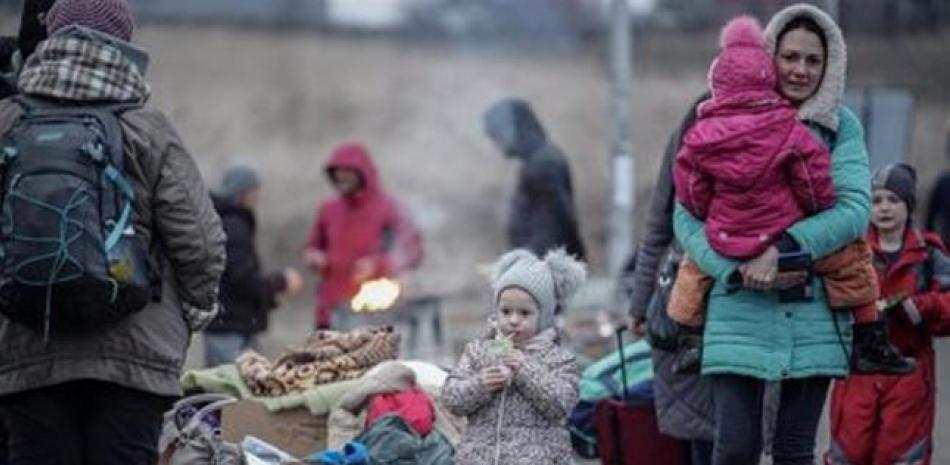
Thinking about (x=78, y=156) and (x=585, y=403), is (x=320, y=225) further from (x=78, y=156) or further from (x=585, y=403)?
(x=78, y=156)

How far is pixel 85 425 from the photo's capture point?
782 centimetres

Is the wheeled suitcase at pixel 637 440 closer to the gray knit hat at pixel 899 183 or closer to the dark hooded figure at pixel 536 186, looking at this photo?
the gray knit hat at pixel 899 183

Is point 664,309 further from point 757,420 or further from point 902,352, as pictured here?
point 902,352

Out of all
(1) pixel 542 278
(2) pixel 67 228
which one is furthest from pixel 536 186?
(2) pixel 67 228

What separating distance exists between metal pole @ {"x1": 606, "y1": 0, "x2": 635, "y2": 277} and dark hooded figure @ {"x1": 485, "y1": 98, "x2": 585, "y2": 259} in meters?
4.10

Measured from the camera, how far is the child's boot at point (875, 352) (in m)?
8.98

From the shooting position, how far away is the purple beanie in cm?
801

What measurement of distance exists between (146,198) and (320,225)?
855 cm

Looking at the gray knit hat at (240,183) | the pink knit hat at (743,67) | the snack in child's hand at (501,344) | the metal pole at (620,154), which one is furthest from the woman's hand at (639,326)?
the metal pole at (620,154)

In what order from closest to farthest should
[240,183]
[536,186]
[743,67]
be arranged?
[743,67] → [536,186] → [240,183]

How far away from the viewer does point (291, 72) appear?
36.2 metres

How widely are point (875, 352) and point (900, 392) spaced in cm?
127

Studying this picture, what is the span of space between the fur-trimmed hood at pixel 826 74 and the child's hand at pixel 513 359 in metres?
1.34

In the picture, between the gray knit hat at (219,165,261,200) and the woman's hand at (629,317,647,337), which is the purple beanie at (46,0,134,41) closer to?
the woman's hand at (629,317,647,337)
